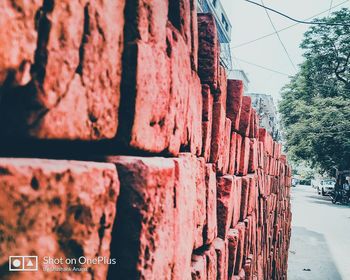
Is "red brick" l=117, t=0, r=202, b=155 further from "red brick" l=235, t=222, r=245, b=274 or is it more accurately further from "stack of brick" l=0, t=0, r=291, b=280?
"red brick" l=235, t=222, r=245, b=274

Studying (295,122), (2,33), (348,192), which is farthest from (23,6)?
(295,122)

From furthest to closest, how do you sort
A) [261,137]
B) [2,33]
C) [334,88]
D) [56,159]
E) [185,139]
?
1. [334,88]
2. [261,137]
3. [185,139]
4. [56,159]
5. [2,33]

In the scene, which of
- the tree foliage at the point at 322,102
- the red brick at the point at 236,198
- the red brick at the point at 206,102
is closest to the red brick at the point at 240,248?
the red brick at the point at 236,198

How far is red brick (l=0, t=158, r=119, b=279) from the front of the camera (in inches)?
15.0

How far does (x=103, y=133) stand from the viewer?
539 millimetres

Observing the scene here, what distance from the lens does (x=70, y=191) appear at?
451 mm

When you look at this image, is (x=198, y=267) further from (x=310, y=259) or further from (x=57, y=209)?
(x=310, y=259)

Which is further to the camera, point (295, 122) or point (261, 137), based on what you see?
point (295, 122)

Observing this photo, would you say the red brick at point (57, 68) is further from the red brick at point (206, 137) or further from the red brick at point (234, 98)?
the red brick at point (234, 98)

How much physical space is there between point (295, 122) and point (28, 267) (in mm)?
25516

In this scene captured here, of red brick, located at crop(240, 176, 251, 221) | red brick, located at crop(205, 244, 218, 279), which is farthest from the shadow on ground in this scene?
red brick, located at crop(205, 244, 218, 279)

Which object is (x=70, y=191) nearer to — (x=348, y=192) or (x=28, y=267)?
(x=28, y=267)

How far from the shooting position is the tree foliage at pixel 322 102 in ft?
65.7

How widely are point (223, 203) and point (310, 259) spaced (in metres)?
6.58
